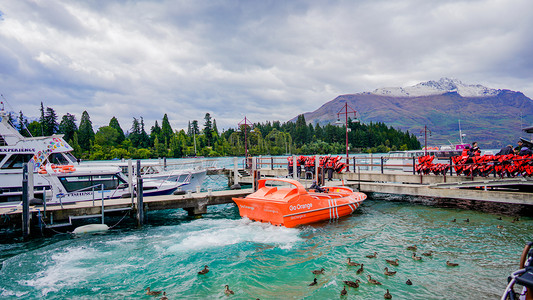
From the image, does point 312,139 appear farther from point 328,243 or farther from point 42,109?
point 328,243

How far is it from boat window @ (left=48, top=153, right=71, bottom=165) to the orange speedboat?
1238 centimetres

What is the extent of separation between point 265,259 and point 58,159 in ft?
52.4

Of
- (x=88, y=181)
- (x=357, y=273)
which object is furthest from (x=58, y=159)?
(x=357, y=273)

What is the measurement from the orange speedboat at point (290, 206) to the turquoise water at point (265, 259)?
444mm

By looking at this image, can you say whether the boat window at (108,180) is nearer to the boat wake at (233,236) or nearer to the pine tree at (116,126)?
the boat wake at (233,236)

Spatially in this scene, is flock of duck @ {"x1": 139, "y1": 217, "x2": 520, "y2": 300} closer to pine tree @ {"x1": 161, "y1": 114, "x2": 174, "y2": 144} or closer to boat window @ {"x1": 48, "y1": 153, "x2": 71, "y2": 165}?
boat window @ {"x1": 48, "y1": 153, "x2": 71, "y2": 165}

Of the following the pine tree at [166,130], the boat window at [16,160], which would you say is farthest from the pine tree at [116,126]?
the boat window at [16,160]

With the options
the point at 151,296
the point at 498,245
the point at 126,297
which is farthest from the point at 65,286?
the point at 498,245

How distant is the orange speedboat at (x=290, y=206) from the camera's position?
12.5 metres

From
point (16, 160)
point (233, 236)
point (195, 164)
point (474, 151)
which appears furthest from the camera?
point (195, 164)

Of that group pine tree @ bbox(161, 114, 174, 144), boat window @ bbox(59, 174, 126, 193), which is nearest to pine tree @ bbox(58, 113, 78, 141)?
pine tree @ bbox(161, 114, 174, 144)

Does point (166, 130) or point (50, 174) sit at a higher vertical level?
point (166, 130)

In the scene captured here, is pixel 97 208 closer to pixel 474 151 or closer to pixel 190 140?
pixel 474 151

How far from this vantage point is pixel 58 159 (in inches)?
741
